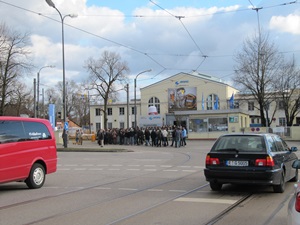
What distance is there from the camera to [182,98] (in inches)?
3415

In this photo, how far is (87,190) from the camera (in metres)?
10.7

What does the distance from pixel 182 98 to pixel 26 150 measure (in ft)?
252

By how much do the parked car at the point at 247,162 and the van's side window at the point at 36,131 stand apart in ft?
16.6

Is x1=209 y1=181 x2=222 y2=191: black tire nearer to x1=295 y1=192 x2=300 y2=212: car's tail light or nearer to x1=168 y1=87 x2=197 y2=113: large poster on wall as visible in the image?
x1=295 y1=192 x2=300 y2=212: car's tail light

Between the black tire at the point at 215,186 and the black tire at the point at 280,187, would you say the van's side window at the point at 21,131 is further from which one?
the black tire at the point at 280,187

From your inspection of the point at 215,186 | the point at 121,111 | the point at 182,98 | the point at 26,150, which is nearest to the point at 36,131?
the point at 26,150

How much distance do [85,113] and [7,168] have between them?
318ft

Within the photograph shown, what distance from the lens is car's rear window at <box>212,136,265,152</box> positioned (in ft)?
31.0

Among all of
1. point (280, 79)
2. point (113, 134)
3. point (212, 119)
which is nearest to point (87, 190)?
point (113, 134)

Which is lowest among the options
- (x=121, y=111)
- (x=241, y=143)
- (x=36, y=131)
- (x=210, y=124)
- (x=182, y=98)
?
(x=241, y=143)

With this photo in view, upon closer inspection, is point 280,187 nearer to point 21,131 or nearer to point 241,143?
point 241,143

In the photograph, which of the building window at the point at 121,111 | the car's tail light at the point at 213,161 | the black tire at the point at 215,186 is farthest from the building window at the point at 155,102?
the car's tail light at the point at 213,161

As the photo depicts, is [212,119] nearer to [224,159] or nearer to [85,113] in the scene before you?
[224,159]

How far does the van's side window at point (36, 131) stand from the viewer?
11.1 meters
